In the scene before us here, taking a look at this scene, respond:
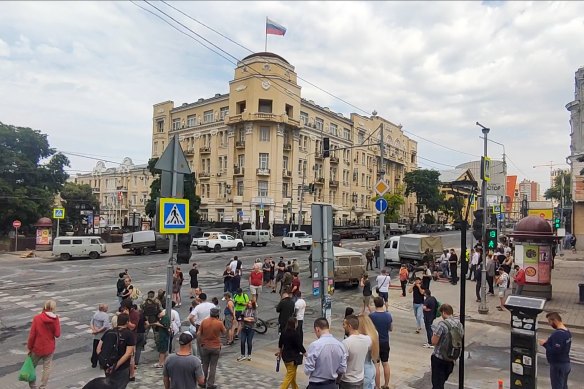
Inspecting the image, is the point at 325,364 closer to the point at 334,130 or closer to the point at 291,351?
the point at 291,351

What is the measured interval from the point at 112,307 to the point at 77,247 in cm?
2212

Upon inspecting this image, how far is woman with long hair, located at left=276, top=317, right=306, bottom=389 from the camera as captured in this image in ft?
25.6

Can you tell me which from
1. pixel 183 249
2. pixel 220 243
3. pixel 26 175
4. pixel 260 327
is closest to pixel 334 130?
pixel 220 243

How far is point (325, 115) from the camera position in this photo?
73.4 m

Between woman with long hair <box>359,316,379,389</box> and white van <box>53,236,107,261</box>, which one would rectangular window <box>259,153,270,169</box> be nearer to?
white van <box>53,236,107,261</box>

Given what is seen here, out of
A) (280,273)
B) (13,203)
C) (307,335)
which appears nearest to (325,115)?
(13,203)

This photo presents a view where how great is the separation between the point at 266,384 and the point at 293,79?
58.9m

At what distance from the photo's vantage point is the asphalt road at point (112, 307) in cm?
971

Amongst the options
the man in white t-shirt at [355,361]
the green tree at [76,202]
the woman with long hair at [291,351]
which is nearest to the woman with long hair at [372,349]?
the man in white t-shirt at [355,361]

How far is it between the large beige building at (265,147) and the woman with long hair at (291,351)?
154ft

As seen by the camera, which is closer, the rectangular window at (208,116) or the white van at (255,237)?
the white van at (255,237)

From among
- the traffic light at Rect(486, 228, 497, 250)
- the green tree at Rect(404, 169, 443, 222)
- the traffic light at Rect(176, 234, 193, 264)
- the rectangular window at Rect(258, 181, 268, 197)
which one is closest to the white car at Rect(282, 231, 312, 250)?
the rectangular window at Rect(258, 181, 268, 197)

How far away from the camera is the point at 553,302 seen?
18.5 metres

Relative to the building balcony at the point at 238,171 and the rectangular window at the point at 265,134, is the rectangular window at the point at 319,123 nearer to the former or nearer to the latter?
the rectangular window at the point at 265,134
